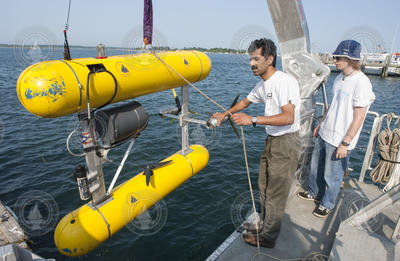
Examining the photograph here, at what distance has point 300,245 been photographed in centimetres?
321

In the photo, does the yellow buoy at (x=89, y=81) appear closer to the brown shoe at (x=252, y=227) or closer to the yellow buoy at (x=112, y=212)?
the yellow buoy at (x=112, y=212)

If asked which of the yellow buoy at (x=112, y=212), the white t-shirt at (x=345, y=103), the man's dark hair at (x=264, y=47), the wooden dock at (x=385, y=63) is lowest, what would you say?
the yellow buoy at (x=112, y=212)

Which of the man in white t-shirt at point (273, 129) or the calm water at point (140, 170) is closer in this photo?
the man in white t-shirt at point (273, 129)

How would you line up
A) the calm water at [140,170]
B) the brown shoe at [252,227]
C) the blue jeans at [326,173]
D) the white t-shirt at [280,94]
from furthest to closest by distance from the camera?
the calm water at [140,170], the blue jeans at [326,173], the brown shoe at [252,227], the white t-shirt at [280,94]

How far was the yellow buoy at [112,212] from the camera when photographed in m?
3.45

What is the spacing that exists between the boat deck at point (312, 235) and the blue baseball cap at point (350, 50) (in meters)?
2.19

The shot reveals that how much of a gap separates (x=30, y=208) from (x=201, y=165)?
4.29 metres

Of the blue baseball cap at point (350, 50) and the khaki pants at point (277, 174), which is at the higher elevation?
the blue baseball cap at point (350, 50)

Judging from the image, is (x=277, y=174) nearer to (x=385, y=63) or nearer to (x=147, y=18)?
(x=147, y=18)

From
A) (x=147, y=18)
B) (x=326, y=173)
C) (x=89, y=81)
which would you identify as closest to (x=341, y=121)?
(x=326, y=173)

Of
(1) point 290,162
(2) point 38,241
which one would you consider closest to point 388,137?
(1) point 290,162

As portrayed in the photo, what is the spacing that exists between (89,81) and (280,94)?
236 centimetres

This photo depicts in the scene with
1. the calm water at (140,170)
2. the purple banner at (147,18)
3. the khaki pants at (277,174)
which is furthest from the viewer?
the calm water at (140,170)

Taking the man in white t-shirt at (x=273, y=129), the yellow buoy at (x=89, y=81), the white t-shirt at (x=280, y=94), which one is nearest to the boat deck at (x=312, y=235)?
the man in white t-shirt at (x=273, y=129)
